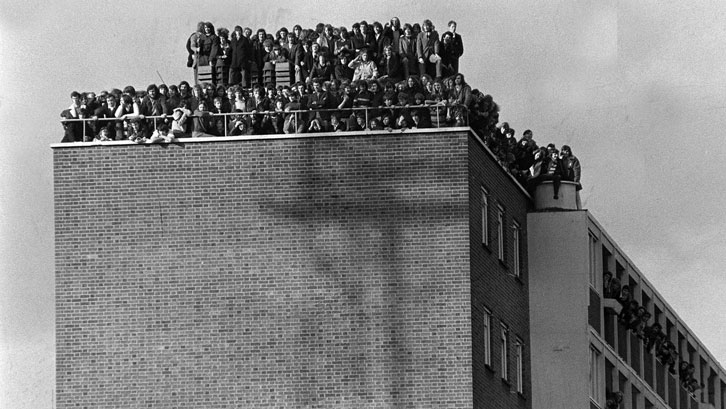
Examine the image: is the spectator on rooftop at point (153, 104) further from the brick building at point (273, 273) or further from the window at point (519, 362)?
the window at point (519, 362)

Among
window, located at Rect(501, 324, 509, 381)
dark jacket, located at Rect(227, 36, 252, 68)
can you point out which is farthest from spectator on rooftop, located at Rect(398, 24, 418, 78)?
window, located at Rect(501, 324, 509, 381)

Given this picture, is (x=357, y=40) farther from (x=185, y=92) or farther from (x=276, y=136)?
(x=185, y=92)

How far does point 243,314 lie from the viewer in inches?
2820

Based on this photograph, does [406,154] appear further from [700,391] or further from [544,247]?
[700,391]

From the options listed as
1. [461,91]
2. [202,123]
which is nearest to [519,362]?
[461,91]

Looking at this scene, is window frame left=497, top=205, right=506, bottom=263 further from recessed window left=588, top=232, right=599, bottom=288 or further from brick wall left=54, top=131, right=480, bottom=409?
recessed window left=588, top=232, right=599, bottom=288

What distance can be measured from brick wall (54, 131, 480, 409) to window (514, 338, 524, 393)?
6.25 m

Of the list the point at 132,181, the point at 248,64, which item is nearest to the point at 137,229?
the point at 132,181

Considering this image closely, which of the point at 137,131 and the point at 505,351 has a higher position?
the point at 137,131

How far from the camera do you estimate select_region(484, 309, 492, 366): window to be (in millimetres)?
73438

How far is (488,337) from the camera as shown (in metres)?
73.9

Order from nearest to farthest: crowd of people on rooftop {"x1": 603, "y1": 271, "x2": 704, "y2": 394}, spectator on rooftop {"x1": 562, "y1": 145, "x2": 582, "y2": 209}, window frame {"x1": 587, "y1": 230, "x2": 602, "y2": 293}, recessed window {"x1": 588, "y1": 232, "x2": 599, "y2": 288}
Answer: spectator on rooftop {"x1": 562, "y1": 145, "x2": 582, "y2": 209}, window frame {"x1": 587, "y1": 230, "x2": 602, "y2": 293}, recessed window {"x1": 588, "y1": 232, "x2": 599, "y2": 288}, crowd of people on rooftop {"x1": 603, "y1": 271, "x2": 704, "y2": 394}

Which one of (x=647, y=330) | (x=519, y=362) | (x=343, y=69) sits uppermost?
(x=343, y=69)

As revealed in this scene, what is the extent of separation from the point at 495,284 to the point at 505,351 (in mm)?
2731
